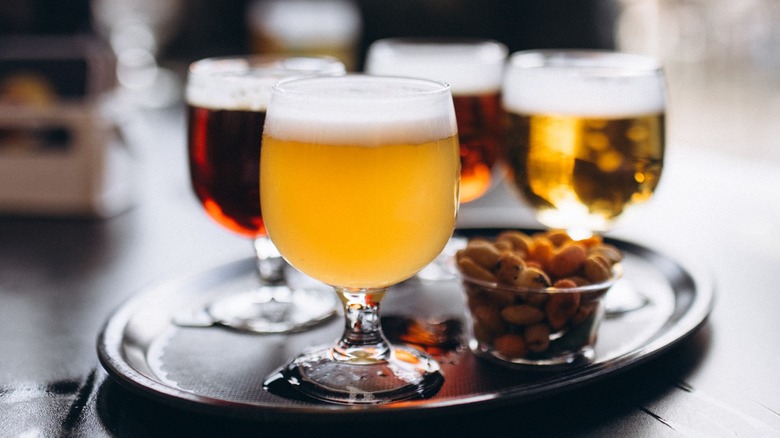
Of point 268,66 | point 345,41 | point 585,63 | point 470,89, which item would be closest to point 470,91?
point 470,89

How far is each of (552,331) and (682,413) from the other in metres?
0.15

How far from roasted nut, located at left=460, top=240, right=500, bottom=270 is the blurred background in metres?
0.66

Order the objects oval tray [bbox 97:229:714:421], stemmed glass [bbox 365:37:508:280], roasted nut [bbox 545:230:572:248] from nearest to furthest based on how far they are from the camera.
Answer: oval tray [bbox 97:229:714:421] < roasted nut [bbox 545:230:572:248] < stemmed glass [bbox 365:37:508:280]

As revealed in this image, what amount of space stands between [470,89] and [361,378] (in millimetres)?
561

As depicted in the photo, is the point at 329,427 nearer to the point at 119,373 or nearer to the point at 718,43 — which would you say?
the point at 119,373

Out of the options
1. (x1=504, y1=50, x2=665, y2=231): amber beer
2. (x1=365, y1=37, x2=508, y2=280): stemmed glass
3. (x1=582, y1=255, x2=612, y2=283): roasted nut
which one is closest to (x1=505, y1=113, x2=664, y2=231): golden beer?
(x1=504, y1=50, x2=665, y2=231): amber beer

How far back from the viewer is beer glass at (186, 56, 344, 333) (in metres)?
0.96

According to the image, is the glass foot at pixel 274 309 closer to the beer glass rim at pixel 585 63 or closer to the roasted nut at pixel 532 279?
the roasted nut at pixel 532 279

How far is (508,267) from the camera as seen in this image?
82 cm

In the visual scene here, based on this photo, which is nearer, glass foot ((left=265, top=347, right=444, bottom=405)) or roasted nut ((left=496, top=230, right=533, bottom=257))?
glass foot ((left=265, top=347, right=444, bottom=405))

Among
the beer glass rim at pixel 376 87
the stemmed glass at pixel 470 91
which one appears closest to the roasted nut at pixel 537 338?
the beer glass rim at pixel 376 87

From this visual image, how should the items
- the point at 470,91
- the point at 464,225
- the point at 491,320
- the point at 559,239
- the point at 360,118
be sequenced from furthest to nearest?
the point at 464,225, the point at 470,91, the point at 559,239, the point at 491,320, the point at 360,118

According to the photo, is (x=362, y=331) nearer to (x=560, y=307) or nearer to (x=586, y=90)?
(x=560, y=307)

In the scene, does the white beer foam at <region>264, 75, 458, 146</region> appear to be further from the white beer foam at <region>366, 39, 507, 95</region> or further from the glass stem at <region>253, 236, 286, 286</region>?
the white beer foam at <region>366, 39, 507, 95</region>
